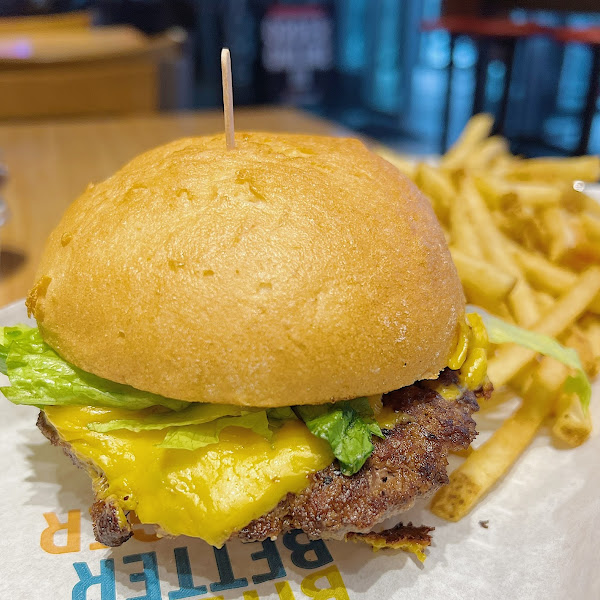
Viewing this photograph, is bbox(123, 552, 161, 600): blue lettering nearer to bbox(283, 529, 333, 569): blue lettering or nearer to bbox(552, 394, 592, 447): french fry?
bbox(283, 529, 333, 569): blue lettering

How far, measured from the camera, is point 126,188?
1637mm

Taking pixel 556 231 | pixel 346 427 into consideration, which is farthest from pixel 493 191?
pixel 346 427

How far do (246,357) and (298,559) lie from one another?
2.02 feet

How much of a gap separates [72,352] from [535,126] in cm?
835

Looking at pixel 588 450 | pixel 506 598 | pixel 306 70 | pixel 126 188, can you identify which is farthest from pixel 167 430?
pixel 306 70

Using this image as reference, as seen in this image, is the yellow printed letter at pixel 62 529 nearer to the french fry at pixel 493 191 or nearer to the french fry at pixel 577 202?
the french fry at pixel 493 191

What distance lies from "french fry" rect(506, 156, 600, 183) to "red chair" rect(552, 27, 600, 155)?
4.04 m

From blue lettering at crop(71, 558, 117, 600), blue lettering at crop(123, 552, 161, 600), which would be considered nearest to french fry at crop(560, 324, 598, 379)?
blue lettering at crop(123, 552, 161, 600)

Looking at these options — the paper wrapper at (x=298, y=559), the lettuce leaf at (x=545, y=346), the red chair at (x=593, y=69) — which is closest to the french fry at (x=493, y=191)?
the lettuce leaf at (x=545, y=346)

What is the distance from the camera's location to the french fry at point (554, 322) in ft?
6.53

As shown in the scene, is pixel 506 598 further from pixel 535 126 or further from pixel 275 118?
pixel 535 126

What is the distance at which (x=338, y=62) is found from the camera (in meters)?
9.81

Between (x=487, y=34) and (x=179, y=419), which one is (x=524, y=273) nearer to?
(x=179, y=419)

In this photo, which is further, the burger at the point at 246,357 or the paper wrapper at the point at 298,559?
the paper wrapper at the point at 298,559
